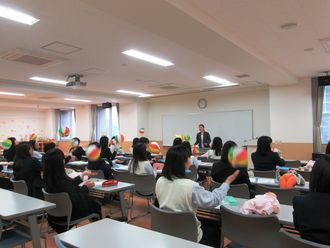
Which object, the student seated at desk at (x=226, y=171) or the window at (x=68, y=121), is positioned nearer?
the student seated at desk at (x=226, y=171)

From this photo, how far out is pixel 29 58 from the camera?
487 cm

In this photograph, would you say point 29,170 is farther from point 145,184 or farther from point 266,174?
point 266,174

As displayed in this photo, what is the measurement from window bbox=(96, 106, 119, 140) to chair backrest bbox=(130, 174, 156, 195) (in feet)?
26.4

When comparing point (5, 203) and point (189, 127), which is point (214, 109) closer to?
point (189, 127)

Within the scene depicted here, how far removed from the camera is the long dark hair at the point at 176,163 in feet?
6.79

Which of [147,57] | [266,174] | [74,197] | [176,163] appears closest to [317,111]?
[266,174]

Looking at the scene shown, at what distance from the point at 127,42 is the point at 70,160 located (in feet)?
11.4

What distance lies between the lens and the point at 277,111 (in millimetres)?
7781

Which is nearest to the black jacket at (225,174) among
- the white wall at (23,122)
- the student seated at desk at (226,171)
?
the student seated at desk at (226,171)

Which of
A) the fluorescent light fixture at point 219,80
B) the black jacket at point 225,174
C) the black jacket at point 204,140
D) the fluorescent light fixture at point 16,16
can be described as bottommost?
the black jacket at point 225,174

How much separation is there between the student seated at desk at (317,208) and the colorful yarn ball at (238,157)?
1.21m

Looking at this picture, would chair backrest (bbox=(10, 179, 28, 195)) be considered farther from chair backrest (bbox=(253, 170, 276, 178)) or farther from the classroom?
chair backrest (bbox=(253, 170, 276, 178))

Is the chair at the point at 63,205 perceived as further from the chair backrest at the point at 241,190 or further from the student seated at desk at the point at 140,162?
the chair backrest at the point at 241,190

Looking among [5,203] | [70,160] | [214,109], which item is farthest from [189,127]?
[5,203]
